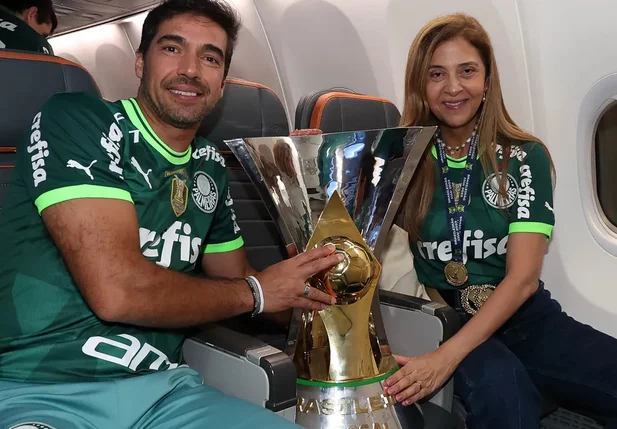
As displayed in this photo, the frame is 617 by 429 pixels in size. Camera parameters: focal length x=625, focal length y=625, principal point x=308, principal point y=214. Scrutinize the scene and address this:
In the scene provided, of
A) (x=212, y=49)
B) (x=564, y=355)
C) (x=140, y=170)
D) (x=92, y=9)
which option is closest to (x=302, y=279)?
(x=140, y=170)

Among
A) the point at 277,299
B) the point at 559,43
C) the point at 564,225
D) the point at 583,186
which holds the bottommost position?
the point at 277,299

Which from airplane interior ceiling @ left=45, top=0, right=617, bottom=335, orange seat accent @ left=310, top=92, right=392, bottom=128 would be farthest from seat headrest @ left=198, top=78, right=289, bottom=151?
airplane interior ceiling @ left=45, top=0, right=617, bottom=335

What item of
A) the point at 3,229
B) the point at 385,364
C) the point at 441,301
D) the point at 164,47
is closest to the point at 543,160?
the point at 441,301

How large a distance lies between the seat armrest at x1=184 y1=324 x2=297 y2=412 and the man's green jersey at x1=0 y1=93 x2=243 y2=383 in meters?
0.11

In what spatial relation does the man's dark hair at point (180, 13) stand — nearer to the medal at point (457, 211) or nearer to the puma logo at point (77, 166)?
the puma logo at point (77, 166)

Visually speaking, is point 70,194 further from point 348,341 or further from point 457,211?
point 457,211

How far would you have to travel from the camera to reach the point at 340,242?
60.2 inches

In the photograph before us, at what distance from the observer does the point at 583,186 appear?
2.84m

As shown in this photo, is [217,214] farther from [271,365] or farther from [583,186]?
[583,186]

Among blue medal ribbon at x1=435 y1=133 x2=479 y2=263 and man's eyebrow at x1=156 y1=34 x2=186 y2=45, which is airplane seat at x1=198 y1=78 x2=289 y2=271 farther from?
blue medal ribbon at x1=435 y1=133 x2=479 y2=263

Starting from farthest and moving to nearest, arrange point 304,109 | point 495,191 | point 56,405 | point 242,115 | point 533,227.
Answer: point 304,109
point 242,115
point 495,191
point 533,227
point 56,405

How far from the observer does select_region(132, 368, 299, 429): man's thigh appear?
4.77ft

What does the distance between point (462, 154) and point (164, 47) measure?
3.40ft

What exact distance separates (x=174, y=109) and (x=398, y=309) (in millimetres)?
932
